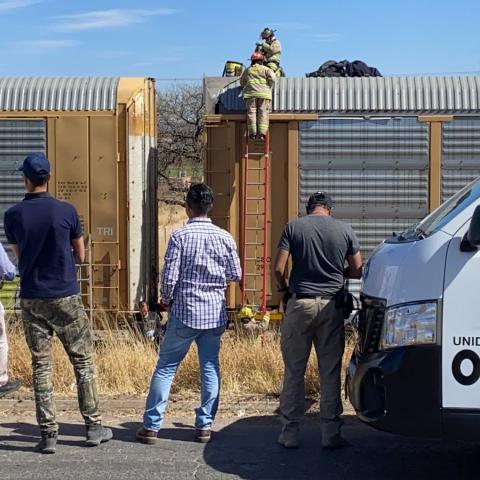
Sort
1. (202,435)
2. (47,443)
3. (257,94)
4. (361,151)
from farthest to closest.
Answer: (361,151) < (257,94) < (202,435) < (47,443)

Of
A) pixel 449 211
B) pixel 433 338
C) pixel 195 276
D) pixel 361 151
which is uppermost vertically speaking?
pixel 361 151

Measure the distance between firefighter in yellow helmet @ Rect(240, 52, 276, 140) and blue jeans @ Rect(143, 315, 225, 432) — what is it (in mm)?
3773

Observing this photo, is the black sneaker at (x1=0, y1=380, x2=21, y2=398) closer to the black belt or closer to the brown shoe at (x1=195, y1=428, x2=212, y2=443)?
the brown shoe at (x1=195, y1=428, x2=212, y2=443)

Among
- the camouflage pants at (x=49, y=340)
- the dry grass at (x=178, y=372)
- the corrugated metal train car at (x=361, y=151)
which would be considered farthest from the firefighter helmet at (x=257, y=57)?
the camouflage pants at (x=49, y=340)

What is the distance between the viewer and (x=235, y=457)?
588 centimetres

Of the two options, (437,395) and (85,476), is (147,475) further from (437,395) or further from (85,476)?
(437,395)

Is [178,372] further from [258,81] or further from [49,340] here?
[258,81]

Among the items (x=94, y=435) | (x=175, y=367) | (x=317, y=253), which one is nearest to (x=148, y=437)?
(x=94, y=435)

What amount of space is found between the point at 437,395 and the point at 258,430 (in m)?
2.15

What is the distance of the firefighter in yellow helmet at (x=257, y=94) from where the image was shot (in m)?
9.29

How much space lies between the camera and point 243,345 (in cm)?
830

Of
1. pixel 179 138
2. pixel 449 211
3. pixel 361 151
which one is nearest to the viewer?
pixel 449 211

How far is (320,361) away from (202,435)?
1.06 metres

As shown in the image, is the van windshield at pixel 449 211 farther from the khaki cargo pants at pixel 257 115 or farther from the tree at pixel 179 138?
the tree at pixel 179 138
